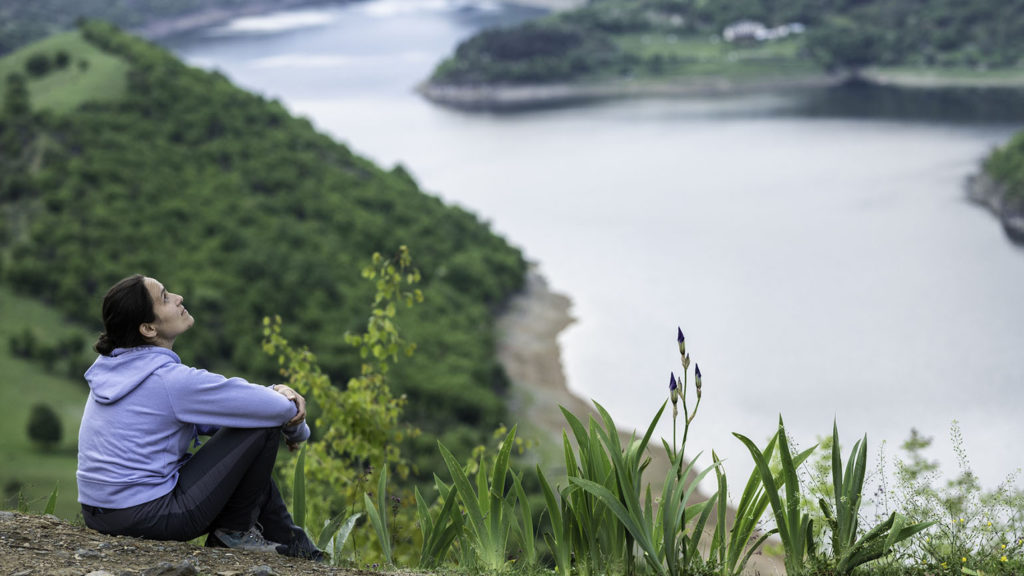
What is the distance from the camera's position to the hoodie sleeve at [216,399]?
303 cm

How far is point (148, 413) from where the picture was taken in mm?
3053

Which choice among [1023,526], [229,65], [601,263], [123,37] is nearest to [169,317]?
[1023,526]

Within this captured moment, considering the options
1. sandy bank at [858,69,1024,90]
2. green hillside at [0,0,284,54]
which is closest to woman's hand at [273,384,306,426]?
sandy bank at [858,69,1024,90]

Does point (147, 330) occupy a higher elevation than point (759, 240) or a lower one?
higher

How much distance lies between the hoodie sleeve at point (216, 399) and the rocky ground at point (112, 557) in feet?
1.43

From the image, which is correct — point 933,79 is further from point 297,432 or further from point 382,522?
point 297,432

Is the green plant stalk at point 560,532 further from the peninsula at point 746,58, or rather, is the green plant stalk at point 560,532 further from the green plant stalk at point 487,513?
the peninsula at point 746,58

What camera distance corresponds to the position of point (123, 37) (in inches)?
1927

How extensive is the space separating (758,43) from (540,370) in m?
61.6

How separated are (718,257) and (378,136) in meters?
30.4

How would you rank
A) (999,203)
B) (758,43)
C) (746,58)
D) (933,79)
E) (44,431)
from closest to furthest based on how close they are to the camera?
1. (44,431)
2. (999,203)
3. (933,79)
4. (746,58)
5. (758,43)

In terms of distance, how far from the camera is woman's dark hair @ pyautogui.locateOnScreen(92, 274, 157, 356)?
9.88 ft

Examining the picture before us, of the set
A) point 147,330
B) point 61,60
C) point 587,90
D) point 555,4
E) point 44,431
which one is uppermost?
point 555,4

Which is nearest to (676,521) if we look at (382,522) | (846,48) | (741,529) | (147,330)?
(741,529)
